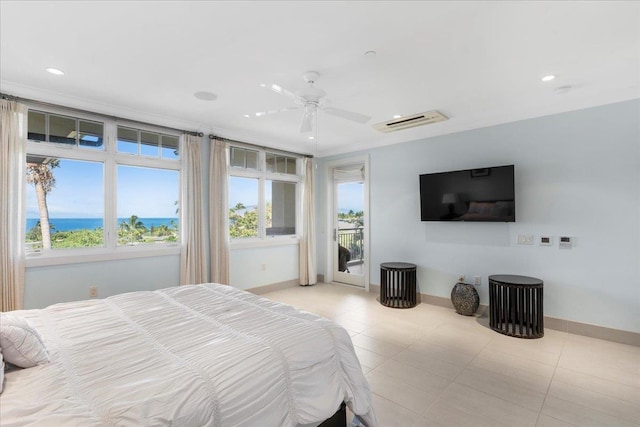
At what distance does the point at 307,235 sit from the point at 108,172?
333cm

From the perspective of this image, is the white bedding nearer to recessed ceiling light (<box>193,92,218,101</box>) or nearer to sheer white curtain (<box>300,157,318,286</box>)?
recessed ceiling light (<box>193,92,218,101</box>)

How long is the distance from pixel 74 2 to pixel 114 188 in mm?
2317

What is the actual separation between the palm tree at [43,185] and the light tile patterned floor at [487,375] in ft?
11.7

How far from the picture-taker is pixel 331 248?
619cm

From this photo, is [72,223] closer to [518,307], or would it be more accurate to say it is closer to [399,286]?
[399,286]

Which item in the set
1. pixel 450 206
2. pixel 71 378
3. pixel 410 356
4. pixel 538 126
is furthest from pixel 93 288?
pixel 538 126

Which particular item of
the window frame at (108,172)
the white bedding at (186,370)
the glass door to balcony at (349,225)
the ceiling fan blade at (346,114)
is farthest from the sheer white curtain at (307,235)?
the white bedding at (186,370)

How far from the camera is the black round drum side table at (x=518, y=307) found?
3.44 metres

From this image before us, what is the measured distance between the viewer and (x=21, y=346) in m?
1.44

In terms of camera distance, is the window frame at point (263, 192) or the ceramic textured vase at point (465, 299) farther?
the window frame at point (263, 192)

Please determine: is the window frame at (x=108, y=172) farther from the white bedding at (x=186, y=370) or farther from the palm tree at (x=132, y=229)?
the white bedding at (x=186, y=370)

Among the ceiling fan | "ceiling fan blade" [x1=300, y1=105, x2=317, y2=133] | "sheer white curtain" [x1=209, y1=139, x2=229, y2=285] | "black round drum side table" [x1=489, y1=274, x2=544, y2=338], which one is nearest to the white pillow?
the ceiling fan

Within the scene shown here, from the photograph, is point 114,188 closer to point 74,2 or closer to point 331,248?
point 74,2

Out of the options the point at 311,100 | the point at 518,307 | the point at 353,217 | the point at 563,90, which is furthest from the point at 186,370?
the point at 353,217
